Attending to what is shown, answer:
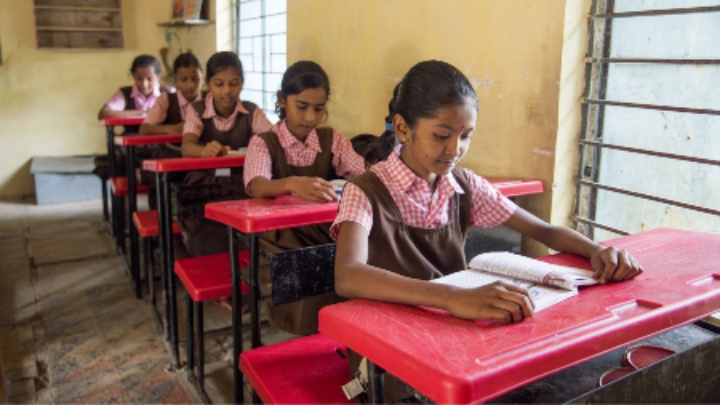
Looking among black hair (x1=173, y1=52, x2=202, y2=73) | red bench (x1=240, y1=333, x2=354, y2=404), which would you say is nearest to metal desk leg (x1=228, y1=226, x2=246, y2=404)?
red bench (x1=240, y1=333, x2=354, y2=404)

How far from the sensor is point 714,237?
1514mm

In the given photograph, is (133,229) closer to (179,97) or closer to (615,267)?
(179,97)

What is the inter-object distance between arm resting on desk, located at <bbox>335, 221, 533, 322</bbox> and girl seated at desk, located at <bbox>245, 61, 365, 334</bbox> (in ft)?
2.74

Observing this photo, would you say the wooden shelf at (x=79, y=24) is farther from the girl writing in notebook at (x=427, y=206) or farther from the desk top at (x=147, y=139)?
the girl writing in notebook at (x=427, y=206)

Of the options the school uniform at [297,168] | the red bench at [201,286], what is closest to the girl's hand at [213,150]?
the school uniform at [297,168]

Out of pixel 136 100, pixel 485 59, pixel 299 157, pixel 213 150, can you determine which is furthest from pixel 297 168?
pixel 136 100

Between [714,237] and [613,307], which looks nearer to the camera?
[613,307]

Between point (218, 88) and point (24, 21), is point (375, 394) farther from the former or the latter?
point (24, 21)

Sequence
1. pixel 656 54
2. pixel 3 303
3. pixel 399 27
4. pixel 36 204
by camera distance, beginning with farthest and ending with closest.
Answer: pixel 36 204
pixel 3 303
pixel 399 27
pixel 656 54

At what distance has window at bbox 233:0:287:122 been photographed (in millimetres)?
4250

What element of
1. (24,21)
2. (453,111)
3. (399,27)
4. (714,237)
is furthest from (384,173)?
(24,21)

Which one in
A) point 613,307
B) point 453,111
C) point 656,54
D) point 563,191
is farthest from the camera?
point 563,191

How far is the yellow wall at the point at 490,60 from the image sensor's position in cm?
200

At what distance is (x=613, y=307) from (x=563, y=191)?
1033 mm
